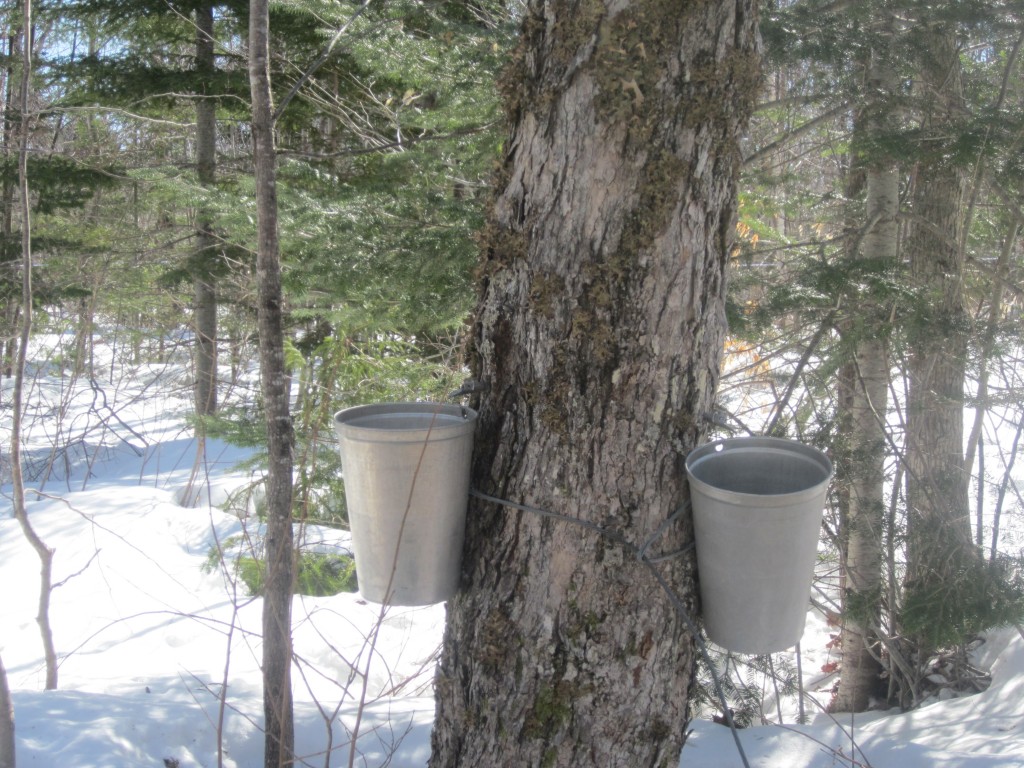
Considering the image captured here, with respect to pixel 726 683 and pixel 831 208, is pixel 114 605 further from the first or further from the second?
pixel 831 208

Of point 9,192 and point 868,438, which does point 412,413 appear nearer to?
point 868,438

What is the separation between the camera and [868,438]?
4.46m

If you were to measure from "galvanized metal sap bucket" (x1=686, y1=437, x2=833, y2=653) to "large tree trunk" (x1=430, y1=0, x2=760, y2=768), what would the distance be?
97 millimetres

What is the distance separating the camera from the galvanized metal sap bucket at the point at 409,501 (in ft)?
5.20

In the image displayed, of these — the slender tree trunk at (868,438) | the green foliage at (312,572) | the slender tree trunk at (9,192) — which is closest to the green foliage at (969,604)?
the slender tree trunk at (868,438)

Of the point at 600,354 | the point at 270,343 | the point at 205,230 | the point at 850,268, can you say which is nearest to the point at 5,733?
the point at 270,343

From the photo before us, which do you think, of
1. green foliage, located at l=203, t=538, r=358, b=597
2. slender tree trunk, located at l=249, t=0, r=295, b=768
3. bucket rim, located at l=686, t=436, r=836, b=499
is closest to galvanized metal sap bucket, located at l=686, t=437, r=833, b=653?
bucket rim, located at l=686, t=436, r=836, b=499

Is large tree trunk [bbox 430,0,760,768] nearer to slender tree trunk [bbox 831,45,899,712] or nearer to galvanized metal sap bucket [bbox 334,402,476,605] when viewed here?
galvanized metal sap bucket [bbox 334,402,476,605]

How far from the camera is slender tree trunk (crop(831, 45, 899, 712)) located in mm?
3750

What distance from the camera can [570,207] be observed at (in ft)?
5.37

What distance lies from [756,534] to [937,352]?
2.85 meters

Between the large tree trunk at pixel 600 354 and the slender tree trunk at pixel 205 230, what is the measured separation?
6292 millimetres

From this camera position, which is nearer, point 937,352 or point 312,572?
point 937,352

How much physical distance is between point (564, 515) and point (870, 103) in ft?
10.7
